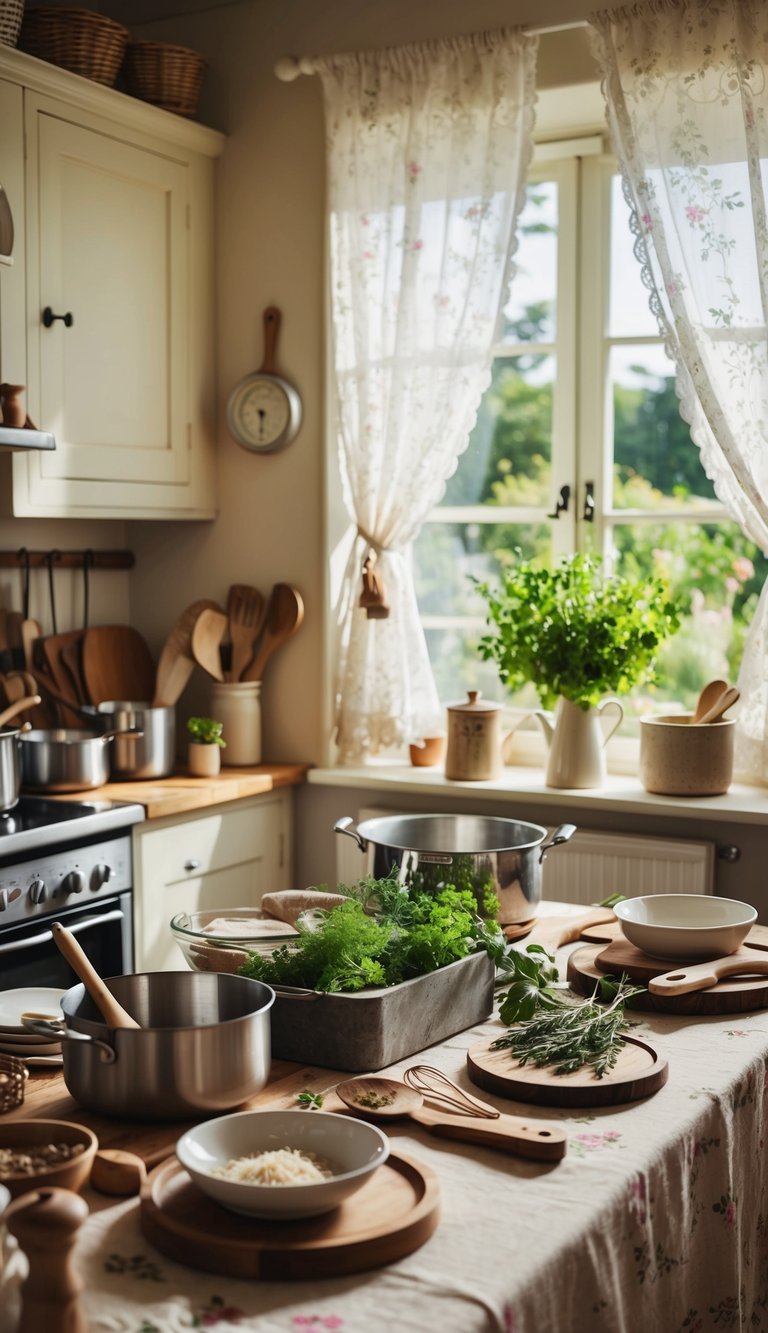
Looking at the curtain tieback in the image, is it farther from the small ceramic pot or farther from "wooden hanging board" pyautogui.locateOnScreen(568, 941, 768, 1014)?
"wooden hanging board" pyautogui.locateOnScreen(568, 941, 768, 1014)

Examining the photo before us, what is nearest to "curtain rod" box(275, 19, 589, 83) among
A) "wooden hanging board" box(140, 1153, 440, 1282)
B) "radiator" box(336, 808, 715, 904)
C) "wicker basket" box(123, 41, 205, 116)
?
"wicker basket" box(123, 41, 205, 116)

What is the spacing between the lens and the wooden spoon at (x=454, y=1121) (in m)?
1.35

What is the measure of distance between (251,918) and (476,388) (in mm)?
1792

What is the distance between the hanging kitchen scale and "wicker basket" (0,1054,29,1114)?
228 centimetres

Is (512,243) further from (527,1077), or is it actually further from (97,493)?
(527,1077)

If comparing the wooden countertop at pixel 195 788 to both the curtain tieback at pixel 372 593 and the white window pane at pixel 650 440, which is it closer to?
the curtain tieback at pixel 372 593

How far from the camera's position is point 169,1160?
4.31 ft

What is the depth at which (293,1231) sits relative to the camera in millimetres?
1174

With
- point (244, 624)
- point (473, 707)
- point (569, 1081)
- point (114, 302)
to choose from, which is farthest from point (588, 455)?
point (569, 1081)

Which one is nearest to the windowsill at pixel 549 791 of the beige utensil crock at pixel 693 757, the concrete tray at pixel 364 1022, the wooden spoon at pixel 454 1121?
the beige utensil crock at pixel 693 757

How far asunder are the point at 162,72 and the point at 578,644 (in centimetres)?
176

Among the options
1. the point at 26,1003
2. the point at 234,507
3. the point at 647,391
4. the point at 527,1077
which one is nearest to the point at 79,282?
the point at 234,507

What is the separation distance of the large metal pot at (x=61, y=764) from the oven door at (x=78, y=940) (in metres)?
0.28

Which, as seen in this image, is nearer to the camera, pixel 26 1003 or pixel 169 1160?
pixel 169 1160
